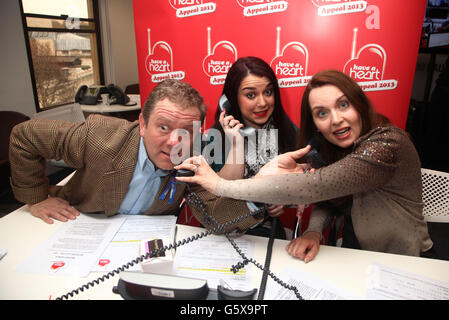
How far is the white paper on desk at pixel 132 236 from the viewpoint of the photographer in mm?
1140

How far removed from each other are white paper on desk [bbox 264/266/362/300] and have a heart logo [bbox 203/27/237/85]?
1549 millimetres

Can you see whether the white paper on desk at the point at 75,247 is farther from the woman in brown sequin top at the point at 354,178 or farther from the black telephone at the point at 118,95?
the black telephone at the point at 118,95

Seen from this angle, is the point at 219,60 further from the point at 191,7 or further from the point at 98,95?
the point at 98,95

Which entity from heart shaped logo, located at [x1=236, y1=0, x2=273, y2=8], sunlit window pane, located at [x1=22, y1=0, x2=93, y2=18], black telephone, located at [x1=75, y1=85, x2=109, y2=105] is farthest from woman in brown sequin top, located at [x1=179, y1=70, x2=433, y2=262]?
sunlit window pane, located at [x1=22, y1=0, x2=93, y2=18]

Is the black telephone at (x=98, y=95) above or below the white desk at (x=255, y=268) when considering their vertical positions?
above

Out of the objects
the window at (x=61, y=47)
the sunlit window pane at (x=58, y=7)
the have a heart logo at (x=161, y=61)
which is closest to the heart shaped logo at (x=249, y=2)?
the have a heart logo at (x=161, y=61)

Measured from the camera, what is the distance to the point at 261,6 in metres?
2.04

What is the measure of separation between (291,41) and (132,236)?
157 centimetres

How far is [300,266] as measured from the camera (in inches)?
45.0

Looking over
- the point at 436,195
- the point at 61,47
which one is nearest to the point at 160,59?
the point at 436,195

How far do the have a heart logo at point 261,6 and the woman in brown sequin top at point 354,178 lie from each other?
0.92m

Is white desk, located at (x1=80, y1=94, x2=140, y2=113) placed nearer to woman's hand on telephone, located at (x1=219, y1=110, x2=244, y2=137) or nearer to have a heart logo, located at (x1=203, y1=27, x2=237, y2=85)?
have a heart logo, located at (x1=203, y1=27, x2=237, y2=85)
